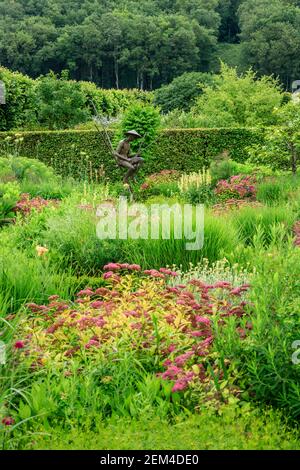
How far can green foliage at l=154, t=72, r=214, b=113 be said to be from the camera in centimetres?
4588

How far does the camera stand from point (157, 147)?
1767 centimetres

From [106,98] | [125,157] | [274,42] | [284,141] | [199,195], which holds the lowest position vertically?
[199,195]

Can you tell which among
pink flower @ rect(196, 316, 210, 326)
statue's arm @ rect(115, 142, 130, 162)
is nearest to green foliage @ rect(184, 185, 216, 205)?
statue's arm @ rect(115, 142, 130, 162)

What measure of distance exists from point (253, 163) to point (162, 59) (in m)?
48.3

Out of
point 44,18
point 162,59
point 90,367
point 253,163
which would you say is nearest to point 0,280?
point 90,367

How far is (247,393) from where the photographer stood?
3.44m

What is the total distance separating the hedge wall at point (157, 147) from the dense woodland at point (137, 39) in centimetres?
3765

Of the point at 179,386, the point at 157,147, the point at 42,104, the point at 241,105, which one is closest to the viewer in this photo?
the point at 179,386

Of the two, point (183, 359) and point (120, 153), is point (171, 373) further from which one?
point (120, 153)

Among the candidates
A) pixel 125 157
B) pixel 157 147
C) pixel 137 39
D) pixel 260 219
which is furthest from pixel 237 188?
pixel 137 39

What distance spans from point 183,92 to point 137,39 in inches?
604

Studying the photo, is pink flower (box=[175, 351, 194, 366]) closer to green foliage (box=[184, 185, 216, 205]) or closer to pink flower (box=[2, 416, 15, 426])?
pink flower (box=[2, 416, 15, 426])

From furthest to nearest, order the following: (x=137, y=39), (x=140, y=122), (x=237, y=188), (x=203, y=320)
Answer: (x=137, y=39), (x=140, y=122), (x=237, y=188), (x=203, y=320)

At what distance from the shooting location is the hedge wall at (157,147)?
1775 cm
